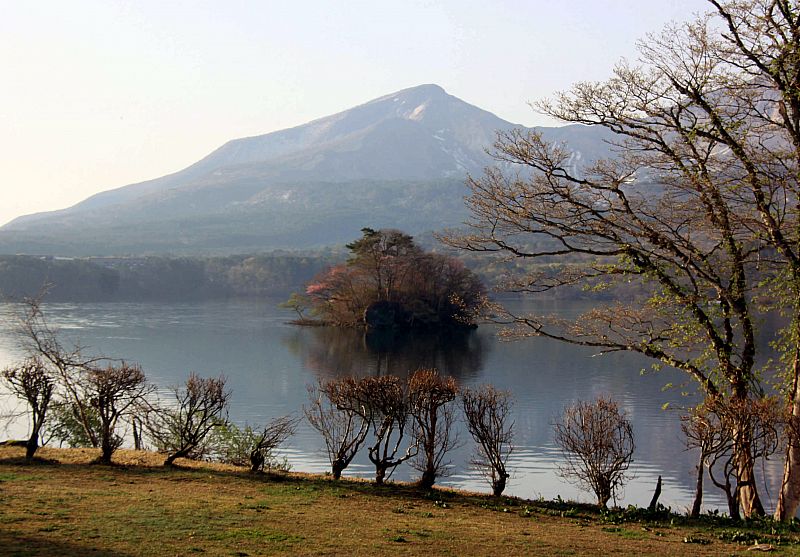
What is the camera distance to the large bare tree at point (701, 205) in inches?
492

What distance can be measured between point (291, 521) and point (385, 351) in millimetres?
38758

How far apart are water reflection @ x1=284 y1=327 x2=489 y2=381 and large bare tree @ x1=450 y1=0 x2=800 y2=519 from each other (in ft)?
74.1

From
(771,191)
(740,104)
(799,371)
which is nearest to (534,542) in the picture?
(799,371)

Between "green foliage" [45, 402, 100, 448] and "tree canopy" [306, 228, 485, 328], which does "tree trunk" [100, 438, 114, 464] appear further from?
"tree canopy" [306, 228, 485, 328]

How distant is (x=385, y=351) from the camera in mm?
49094

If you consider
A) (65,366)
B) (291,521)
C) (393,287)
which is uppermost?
(393,287)

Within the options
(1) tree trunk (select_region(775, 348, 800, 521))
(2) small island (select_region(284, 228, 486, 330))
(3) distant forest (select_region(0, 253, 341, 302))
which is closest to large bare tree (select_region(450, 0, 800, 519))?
(1) tree trunk (select_region(775, 348, 800, 521))

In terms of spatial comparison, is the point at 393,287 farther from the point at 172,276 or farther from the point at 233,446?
the point at 172,276

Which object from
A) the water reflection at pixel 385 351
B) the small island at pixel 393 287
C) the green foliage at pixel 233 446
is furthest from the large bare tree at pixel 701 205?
the small island at pixel 393 287

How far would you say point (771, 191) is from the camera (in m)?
12.6

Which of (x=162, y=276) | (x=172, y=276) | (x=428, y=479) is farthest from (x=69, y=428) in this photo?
(x=162, y=276)

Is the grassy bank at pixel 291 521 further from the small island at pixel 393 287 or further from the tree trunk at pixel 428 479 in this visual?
the small island at pixel 393 287

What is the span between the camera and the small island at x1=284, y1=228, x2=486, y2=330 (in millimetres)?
67250

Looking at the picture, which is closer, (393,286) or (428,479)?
(428,479)
